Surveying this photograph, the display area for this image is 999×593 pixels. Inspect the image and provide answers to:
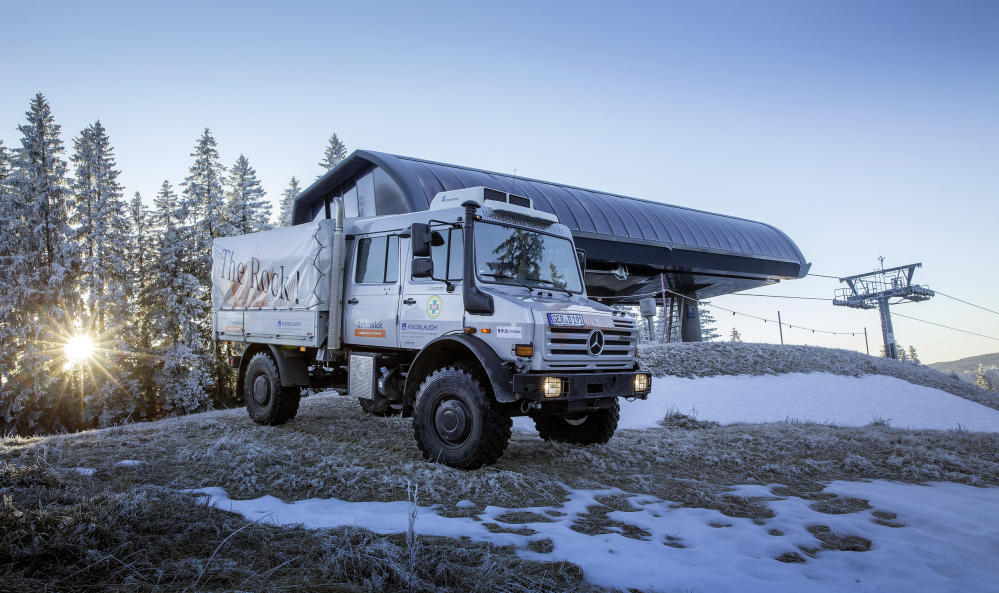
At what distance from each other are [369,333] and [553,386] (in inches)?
122

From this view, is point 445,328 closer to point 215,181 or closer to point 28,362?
point 28,362

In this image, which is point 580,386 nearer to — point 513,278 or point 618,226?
point 513,278

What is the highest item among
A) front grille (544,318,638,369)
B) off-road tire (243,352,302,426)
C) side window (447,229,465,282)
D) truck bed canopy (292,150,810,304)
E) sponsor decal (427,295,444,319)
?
truck bed canopy (292,150,810,304)

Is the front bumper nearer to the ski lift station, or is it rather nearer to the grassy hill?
the grassy hill

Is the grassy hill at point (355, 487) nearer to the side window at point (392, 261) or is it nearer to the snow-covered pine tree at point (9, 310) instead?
the side window at point (392, 261)

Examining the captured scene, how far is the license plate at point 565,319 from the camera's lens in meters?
6.14

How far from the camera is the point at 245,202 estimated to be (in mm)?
31812

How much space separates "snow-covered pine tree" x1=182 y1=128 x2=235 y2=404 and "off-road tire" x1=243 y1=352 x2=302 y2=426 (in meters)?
21.5

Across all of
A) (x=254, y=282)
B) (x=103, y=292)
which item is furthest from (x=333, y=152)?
(x=254, y=282)

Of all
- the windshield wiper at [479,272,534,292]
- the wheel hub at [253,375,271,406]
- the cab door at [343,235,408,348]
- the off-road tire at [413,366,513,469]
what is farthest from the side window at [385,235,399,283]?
the wheel hub at [253,375,271,406]

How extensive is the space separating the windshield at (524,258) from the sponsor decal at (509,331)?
2.41 feet

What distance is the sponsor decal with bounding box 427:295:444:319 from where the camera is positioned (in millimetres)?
6943

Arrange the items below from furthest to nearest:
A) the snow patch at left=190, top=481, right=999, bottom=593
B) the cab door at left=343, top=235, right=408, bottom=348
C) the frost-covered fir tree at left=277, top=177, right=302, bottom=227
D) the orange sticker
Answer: the frost-covered fir tree at left=277, top=177, right=302, bottom=227, the orange sticker, the cab door at left=343, top=235, right=408, bottom=348, the snow patch at left=190, top=481, right=999, bottom=593

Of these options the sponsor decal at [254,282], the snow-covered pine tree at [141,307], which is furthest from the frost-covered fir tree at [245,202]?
the sponsor decal at [254,282]
